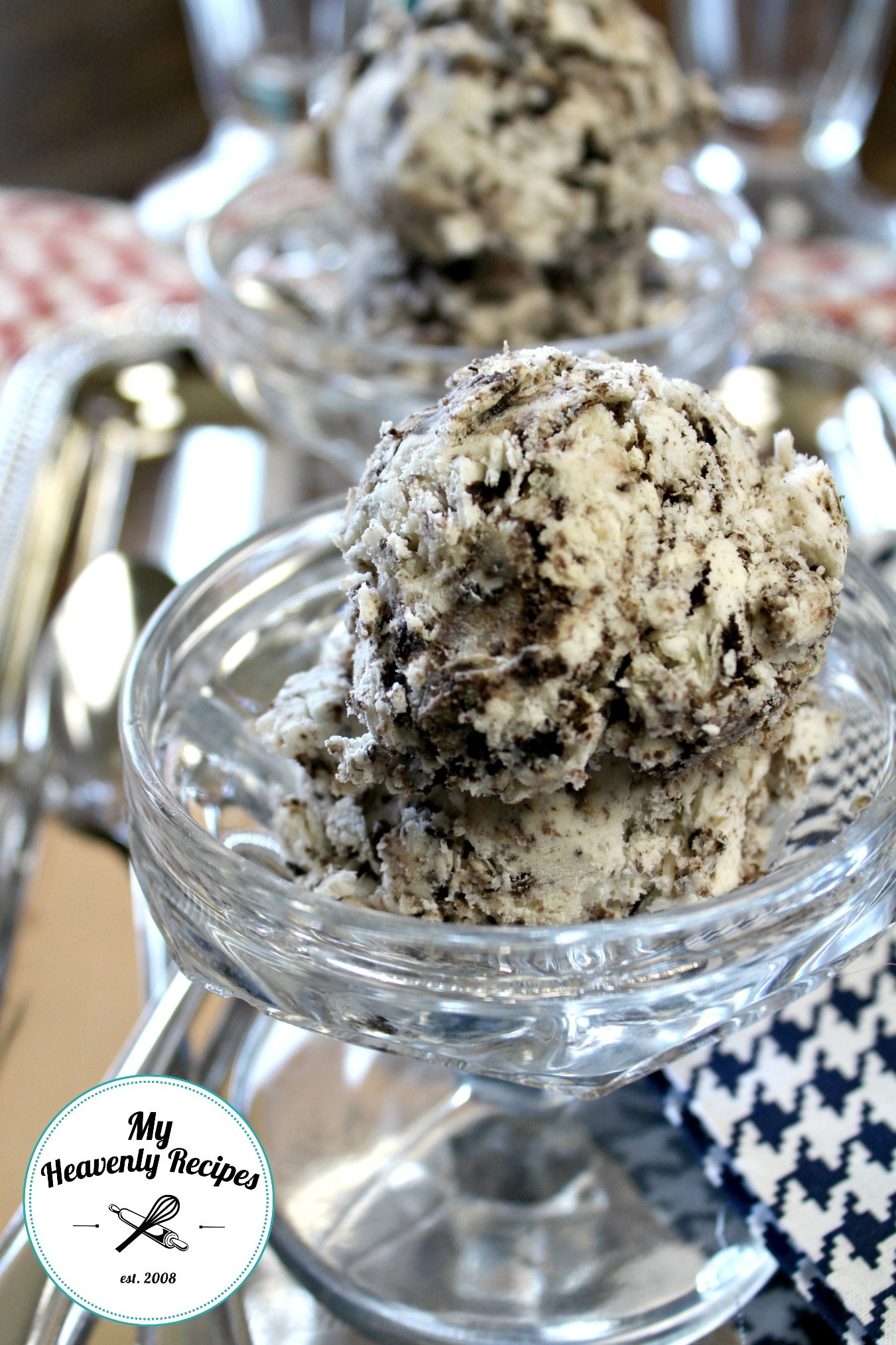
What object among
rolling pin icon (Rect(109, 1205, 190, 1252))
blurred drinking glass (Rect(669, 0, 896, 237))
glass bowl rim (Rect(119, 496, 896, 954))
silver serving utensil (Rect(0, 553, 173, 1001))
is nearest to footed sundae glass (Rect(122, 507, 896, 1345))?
glass bowl rim (Rect(119, 496, 896, 954))

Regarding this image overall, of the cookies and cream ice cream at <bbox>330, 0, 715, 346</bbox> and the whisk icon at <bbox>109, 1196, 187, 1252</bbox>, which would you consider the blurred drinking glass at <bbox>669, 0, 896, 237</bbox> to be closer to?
the cookies and cream ice cream at <bbox>330, 0, 715, 346</bbox>

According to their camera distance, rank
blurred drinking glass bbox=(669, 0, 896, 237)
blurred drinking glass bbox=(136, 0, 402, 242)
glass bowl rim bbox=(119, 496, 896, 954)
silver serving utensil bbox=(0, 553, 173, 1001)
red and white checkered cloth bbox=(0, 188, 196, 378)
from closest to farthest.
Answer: glass bowl rim bbox=(119, 496, 896, 954), silver serving utensil bbox=(0, 553, 173, 1001), red and white checkered cloth bbox=(0, 188, 196, 378), blurred drinking glass bbox=(669, 0, 896, 237), blurred drinking glass bbox=(136, 0, 402, 242)

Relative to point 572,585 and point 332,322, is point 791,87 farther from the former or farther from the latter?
point 572,585

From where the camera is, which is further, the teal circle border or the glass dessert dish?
the glass dessert dish

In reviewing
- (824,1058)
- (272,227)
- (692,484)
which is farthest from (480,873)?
(272,227)

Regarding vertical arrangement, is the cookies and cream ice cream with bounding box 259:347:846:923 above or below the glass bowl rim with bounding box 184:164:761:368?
above

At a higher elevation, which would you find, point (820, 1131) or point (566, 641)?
point (566, 641)

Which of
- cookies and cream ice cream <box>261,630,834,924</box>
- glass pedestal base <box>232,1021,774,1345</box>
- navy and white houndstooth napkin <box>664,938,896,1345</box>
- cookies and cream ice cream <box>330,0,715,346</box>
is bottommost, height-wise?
glass pedestal base <box>232,1021,774,1345</box>

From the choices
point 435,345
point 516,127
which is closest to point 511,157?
point 516,127
